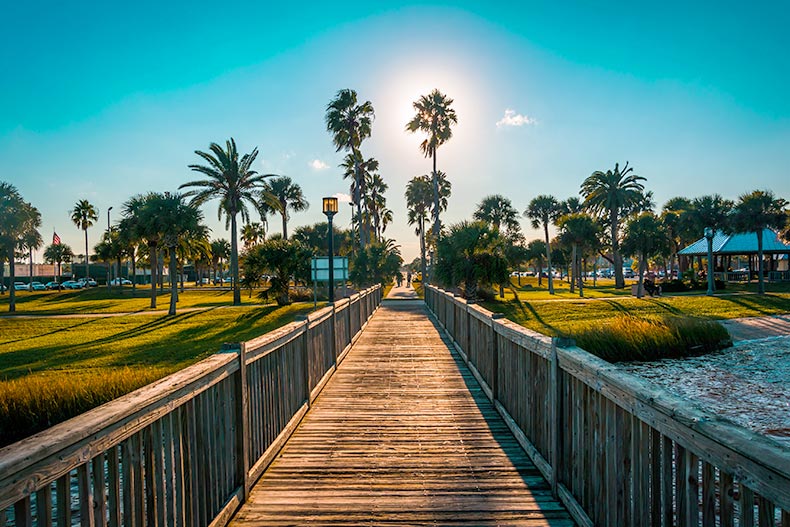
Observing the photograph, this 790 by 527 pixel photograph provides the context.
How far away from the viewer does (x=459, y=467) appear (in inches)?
167

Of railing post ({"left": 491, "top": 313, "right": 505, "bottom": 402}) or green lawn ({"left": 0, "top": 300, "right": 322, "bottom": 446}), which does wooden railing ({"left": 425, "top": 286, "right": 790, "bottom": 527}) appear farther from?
green lawn ({"left": 0, "top": 300, "right": 322, "bottom": 446})

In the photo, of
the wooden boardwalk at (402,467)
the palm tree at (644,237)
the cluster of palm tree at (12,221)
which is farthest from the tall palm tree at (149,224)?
the palm tree at (644,237)

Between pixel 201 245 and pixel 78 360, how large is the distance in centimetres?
2922

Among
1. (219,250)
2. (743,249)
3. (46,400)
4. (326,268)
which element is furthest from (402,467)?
(219,250)

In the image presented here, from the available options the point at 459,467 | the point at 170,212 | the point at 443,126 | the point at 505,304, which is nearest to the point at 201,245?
the point at 170,212

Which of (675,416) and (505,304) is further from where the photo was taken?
(505,304)

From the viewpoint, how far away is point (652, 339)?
1151cm

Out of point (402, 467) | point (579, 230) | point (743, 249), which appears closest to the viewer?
point (402, 467)

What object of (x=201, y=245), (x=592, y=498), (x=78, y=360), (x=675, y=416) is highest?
(x=201, y=245)

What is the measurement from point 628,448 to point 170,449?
2630mm

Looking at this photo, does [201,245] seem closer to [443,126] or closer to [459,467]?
[443,126]

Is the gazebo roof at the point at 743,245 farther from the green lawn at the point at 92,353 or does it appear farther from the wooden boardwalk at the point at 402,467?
the wooden boardwalk at the point at 402,467

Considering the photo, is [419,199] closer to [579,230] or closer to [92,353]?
[579,230]

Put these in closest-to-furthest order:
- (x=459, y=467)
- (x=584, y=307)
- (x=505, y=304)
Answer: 1. (x=459, y=467)
2. (x=584, y=307)
3. (x=505, y=304)
